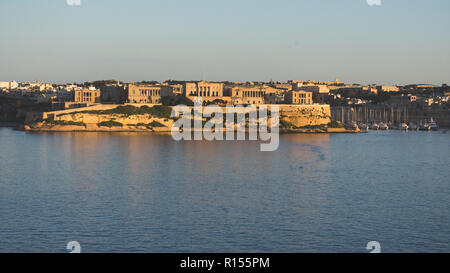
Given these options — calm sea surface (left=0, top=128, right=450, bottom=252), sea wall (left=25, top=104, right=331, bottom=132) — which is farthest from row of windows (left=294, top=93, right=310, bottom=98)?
calm sea surface (left=0, top=128, right=450, bottom=252)

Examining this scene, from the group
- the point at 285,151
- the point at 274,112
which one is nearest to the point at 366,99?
the point at 274,112

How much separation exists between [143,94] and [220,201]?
1466 inches

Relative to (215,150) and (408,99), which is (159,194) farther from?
(408,99)

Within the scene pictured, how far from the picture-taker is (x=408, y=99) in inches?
2606

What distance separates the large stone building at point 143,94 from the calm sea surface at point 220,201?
925 inches

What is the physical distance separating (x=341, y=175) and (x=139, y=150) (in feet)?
34.1

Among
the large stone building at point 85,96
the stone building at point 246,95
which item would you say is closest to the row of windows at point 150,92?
the large stone building at point 85,96

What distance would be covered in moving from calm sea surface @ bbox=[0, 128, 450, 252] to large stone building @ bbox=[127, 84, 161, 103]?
23498 millimetres

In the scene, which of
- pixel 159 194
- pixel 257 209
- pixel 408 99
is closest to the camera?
pixel 257 209

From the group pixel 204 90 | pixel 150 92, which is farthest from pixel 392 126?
pixel 150 92

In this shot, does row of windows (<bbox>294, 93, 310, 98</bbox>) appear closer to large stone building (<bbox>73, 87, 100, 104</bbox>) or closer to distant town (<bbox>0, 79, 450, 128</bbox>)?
distant town (<bbox>0, 79, 450, 128</bbox>)

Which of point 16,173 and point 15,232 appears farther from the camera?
point 16,173

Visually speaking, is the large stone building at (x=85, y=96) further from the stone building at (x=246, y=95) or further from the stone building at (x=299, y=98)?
the stone building at (x=299, y=98)

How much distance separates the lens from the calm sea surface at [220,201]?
447 inches
